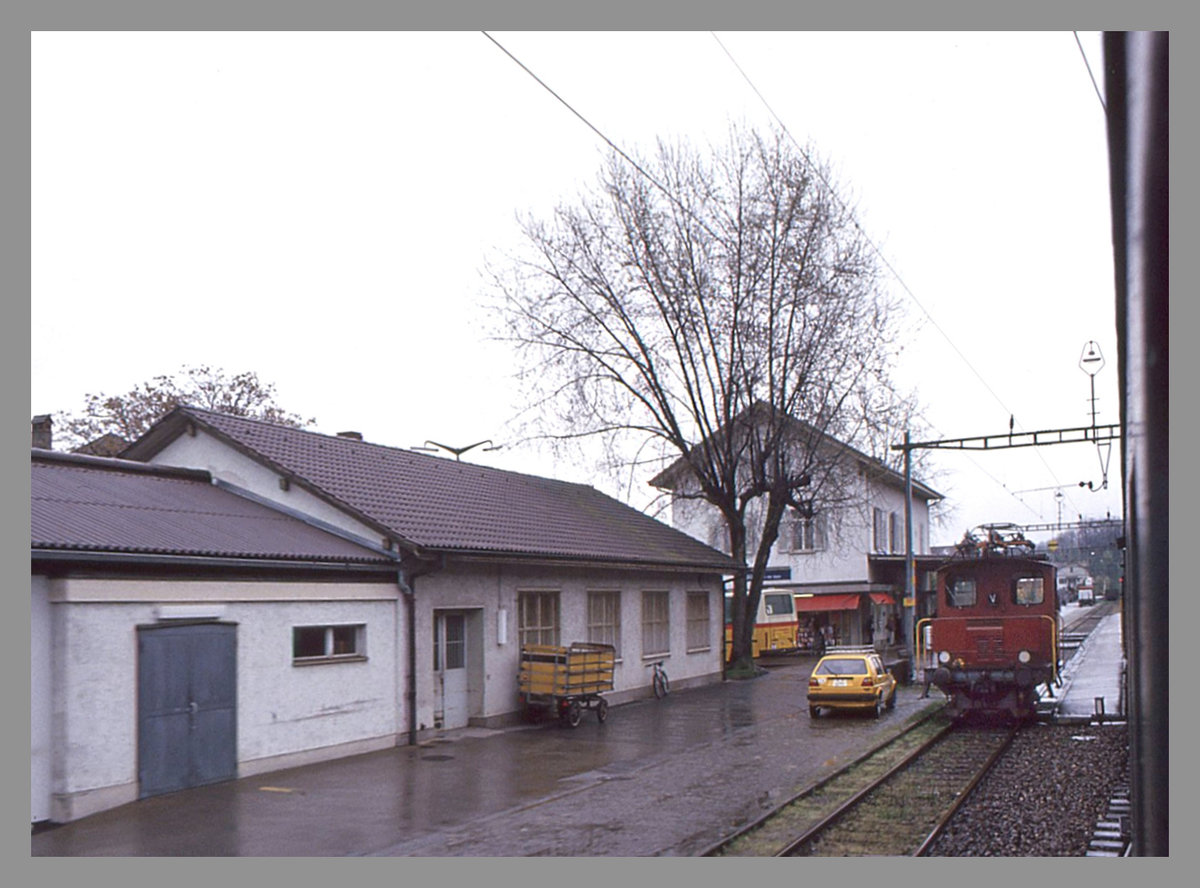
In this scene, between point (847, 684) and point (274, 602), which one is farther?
point (847, 684)

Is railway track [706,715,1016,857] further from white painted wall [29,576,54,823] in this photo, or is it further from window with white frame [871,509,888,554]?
window with white frame [871,509,888,554]

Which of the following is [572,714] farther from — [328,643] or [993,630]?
[993,630]

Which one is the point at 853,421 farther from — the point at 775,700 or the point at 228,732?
the point at 228,732

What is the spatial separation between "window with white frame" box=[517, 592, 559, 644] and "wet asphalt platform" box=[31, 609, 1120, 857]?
2029mm

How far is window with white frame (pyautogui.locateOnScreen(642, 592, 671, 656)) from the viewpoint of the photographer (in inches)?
1072

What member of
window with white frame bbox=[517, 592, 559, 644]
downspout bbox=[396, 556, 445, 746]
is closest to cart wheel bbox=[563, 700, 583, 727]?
window with white frame bbox=[517, 592, 559, 644]

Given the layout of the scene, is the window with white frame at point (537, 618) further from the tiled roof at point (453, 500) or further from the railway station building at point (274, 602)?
the tiled roof at point (453, 500)

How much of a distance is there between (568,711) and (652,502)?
1274 cm

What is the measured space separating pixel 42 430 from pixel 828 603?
35.2 metres

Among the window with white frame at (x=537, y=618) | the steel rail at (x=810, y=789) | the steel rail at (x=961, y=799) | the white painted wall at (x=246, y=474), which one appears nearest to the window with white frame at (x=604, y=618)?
the window with white frame at (x=537, y=618)

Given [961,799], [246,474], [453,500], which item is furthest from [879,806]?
[453,500]

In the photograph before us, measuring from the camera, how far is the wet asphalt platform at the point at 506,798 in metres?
11.3

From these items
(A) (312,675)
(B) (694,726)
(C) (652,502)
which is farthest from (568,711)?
(C) (652,502)

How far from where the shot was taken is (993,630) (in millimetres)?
22328
